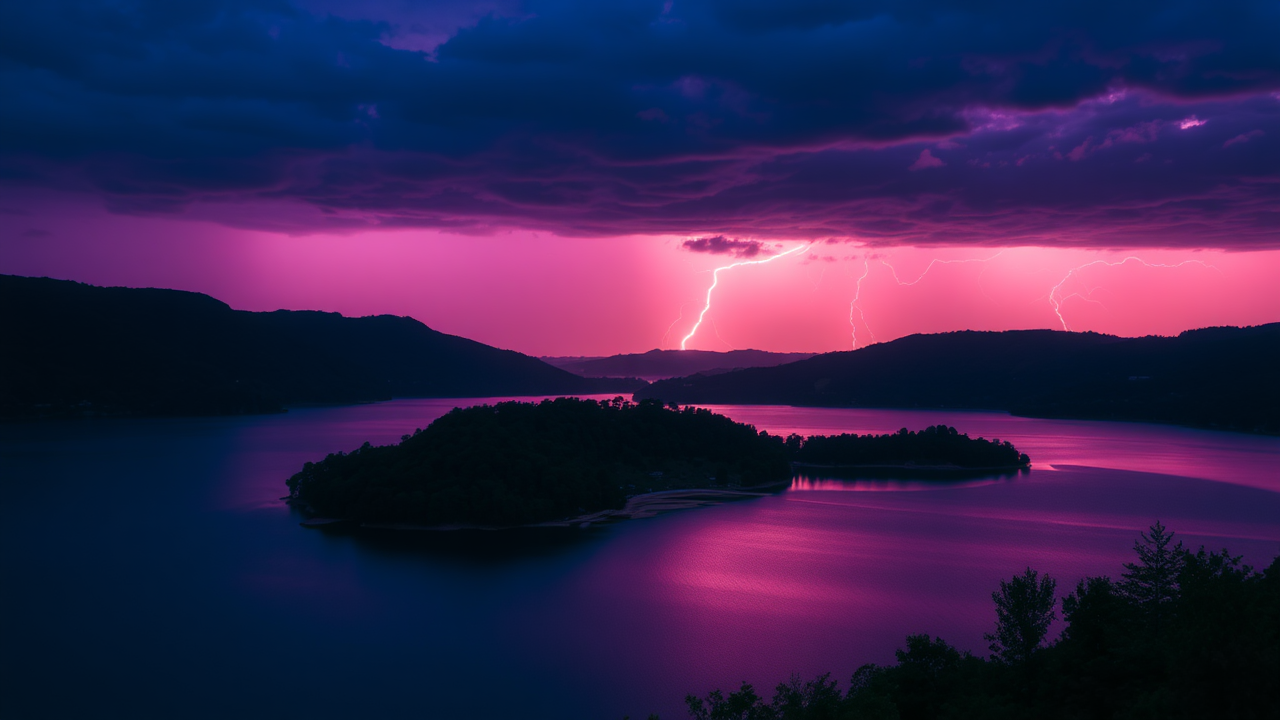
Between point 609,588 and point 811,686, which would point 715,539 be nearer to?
point 609,588

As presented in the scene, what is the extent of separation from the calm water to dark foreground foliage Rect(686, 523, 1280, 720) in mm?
5758

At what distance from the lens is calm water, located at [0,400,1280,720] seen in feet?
78.1

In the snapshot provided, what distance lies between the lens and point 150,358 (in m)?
125

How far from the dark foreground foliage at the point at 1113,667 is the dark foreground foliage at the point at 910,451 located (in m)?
58.4

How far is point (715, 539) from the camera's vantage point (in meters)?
44.4

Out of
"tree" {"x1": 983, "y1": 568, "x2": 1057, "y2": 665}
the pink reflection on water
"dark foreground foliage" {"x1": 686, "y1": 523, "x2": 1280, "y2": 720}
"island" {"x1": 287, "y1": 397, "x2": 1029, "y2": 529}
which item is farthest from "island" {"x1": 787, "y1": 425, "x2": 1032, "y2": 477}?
"dark foreground foliage" {"x1": 686, "y1": 523, "x2": 1280, "y2": 720}

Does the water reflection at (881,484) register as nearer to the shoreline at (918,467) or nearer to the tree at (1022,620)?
the shoreline at (918,467)

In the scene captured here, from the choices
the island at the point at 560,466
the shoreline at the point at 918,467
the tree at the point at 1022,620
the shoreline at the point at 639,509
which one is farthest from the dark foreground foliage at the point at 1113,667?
the shoreline at the point at 918,467

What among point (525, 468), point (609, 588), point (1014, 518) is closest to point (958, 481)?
point (1014, 518)

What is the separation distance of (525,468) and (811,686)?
32.0 meters

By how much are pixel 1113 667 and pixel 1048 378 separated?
149793 mm

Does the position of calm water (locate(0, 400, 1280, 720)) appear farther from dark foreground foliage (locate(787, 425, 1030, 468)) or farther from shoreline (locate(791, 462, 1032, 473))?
dark foreground foliage (locate(787, 425, 1030, 468))

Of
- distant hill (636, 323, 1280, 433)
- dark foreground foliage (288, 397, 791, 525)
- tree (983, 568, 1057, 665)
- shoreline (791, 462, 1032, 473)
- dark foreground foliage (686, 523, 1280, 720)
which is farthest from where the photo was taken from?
distant hill (636, 323, 1280, 433)

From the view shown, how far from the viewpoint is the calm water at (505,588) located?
2381 centimetres
